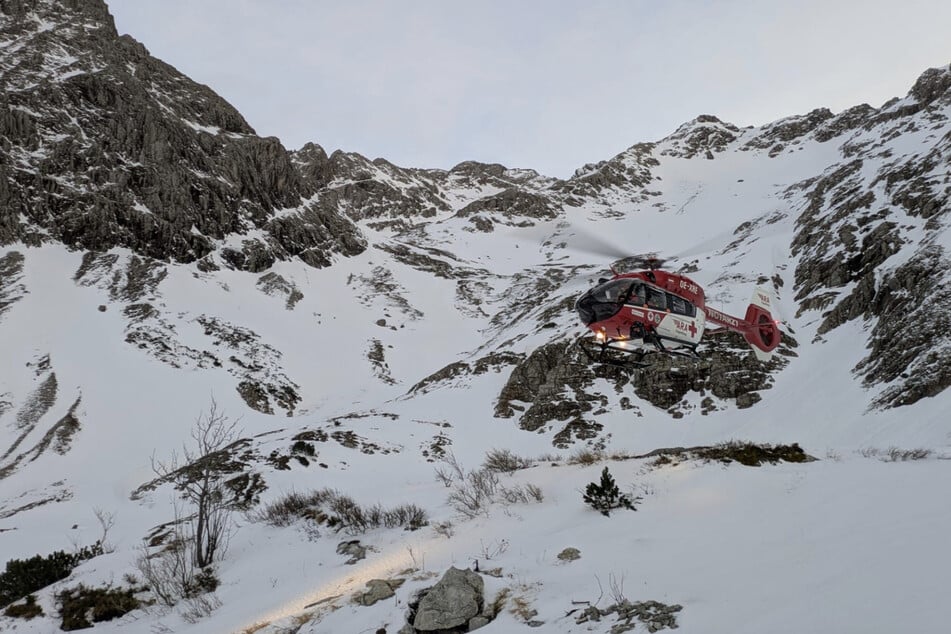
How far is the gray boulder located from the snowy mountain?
64mm

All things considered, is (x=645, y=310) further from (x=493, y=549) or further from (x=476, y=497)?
(x=493, y=549)

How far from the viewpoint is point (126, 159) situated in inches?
2251

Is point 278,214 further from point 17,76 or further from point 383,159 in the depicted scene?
point 383,159

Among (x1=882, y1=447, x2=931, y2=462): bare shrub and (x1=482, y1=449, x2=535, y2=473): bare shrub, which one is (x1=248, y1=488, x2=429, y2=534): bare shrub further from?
(x1=882, y1=447, x2=931, y2=462): bare shrub

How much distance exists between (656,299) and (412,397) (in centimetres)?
3020

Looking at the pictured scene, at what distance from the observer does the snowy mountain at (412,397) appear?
245 inches

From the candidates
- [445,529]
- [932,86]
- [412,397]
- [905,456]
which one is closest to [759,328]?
[905,456]

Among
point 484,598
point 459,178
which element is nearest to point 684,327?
point 484,598

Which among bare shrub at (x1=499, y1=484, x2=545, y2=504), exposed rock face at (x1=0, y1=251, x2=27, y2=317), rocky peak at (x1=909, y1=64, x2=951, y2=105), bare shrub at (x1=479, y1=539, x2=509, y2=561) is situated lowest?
bare shrub at (x1=479, y1=539, x2=509, y2=561)

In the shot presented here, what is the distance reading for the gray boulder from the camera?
5.90m

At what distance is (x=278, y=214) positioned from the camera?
2788 inches

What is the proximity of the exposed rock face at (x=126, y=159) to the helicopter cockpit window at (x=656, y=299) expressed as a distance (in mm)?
57420

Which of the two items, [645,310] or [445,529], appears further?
[645,310]

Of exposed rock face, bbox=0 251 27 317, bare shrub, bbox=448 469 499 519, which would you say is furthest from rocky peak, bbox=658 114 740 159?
bare shrub, bbox=448 469 499 519
